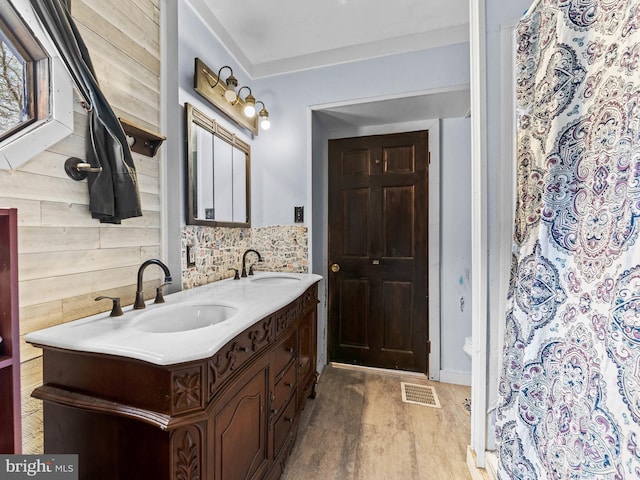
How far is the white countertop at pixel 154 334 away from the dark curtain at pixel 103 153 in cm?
41

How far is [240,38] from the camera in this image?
1.95 meters

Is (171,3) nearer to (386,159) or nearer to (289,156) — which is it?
(289,156)

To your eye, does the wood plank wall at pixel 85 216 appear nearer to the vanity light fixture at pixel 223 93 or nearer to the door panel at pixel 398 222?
the vanity light fixture at pixel 223 93

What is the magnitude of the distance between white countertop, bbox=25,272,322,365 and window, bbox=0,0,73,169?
0.54 meters

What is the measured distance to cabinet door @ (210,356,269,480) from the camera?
83 cm

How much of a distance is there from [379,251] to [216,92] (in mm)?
1711

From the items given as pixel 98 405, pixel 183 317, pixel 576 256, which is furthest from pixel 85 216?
pixel 576 256

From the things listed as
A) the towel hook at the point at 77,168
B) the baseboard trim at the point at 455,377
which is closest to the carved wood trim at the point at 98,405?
the towel hook at the point at 77,168

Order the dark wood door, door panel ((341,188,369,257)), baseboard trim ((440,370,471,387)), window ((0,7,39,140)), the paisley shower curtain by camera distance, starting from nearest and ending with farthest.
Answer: the paisley shower curtain, window ((0,7,39,140)), baseboard trim ((440,370,471,387)), the dark wood door, door panel ((341,188,369,257))

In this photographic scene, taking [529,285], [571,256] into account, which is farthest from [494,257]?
[571,256]

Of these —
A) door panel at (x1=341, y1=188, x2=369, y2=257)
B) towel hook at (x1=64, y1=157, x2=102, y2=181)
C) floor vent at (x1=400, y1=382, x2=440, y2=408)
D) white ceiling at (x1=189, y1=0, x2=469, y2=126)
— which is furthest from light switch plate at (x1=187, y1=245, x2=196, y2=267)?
floor vent at (x1=400, y1=382, x2=440, y2=408)

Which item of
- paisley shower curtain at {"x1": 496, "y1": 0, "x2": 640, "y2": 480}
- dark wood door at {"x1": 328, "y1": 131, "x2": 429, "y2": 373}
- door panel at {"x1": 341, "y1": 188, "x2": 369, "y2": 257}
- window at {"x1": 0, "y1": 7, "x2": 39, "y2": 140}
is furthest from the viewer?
door panel at {"x1": 341, "y1": 188, "x2": 369, "y2": 257}

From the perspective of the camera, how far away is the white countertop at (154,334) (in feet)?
2.33

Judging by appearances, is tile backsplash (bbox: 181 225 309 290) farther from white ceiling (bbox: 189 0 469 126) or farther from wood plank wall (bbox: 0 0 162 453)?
white ceiling (bbox: 189 0 469 126)
